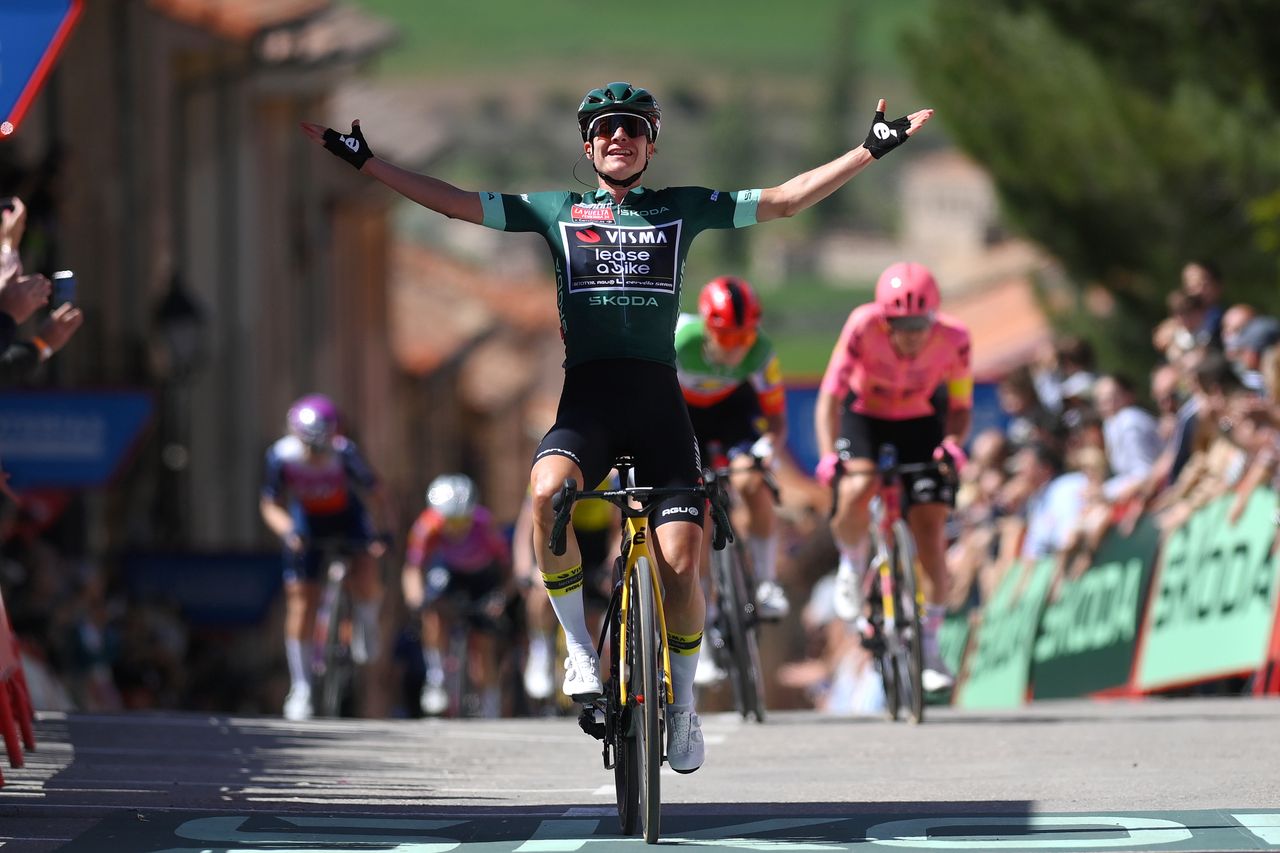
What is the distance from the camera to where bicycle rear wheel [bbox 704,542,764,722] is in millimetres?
13469

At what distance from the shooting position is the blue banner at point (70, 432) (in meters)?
20.9

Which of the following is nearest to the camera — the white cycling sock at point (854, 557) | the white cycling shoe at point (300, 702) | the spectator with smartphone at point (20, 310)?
the spectator with smartphone at point (20, 310)

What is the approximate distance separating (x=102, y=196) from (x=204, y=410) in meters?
6.99

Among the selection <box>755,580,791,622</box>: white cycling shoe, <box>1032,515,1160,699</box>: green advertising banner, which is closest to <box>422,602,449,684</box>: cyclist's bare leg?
<box>1032,515,1160,699</box>: green advertising banner

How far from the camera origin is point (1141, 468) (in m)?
16.7

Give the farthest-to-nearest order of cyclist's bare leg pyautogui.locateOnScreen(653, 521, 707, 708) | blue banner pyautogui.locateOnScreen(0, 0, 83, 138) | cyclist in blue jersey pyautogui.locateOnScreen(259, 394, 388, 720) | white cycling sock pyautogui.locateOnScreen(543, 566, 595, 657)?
cyclist in blue jersey pyautogui.locateOnScreen(259, 394, 388, 720), blue banner pyautogui.locateOnScreen(0, 0, 83, 138), white cycling sock pyautogui.locateOnScreen(543, 566, 595, 657), cyclist's bare leg pyautogui.locateOnScreen(653, 521, 707, 708)

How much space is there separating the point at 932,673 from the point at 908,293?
1791mm

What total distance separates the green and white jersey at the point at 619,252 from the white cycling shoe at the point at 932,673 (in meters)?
4.16

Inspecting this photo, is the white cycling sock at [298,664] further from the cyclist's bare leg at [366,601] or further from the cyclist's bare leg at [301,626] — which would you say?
the cyclist's bare leg at [366,601]

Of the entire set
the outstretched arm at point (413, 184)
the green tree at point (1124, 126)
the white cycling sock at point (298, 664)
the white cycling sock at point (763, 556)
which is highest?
the green tree at point (1124, 126)

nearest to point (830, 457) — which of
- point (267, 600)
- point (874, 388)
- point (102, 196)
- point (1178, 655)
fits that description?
point (874, 388)

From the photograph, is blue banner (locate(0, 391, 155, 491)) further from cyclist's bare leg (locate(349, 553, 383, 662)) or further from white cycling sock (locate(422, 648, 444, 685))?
cyclist's bare leg (locate(349, 553, 383, 662))

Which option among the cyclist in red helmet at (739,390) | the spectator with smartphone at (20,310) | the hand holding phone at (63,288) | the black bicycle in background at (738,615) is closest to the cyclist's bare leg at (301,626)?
the black bicycle in background at (738,615)

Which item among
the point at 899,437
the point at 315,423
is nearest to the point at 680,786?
the point at 899,437
